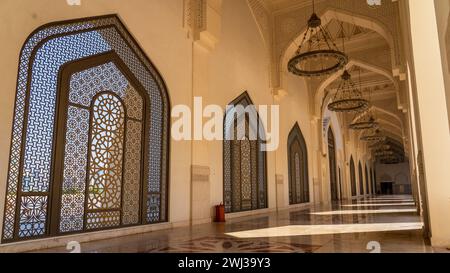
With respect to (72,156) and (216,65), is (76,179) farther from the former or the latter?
(216,65)

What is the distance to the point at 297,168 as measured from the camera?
898cm

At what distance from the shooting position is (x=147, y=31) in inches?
167

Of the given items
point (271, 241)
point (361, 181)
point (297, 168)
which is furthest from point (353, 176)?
point (271, 241)

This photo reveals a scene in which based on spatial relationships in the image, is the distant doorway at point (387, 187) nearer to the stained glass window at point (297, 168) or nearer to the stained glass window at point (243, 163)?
the stained glass window at point (297, 168)

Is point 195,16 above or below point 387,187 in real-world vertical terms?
above

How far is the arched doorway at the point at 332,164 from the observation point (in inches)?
486

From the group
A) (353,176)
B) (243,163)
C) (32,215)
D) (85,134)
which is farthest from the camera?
(353,176)

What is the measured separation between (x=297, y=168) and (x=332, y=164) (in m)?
4.16

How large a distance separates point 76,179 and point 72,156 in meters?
0.22

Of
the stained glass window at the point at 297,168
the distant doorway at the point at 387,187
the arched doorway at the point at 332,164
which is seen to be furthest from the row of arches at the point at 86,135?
the distant doorway at the point at 387,187

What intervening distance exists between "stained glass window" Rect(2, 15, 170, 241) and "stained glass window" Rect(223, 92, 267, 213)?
1621 millimetres

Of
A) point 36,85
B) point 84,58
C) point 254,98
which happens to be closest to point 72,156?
point 36,85

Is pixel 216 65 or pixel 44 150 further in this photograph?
pixel 216 65

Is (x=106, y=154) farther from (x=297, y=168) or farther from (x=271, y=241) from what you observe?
(x=297, y=168)
